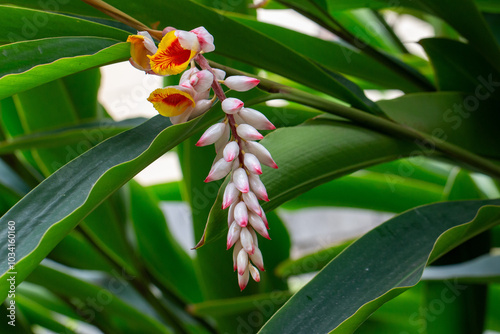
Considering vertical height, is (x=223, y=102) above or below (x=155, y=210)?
above

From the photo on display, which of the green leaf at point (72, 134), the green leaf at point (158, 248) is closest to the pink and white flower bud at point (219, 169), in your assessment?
the green leaf at point (72, 134)

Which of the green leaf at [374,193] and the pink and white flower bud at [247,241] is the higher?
the pink and white flower bud at [247,241]

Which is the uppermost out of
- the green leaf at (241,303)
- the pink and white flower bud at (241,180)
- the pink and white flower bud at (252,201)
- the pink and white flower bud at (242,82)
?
the pink and white flower bud at (242,82)

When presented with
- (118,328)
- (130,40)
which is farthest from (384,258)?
(118,328)

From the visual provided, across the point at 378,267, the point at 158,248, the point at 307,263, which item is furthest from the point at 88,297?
the point at 378,267

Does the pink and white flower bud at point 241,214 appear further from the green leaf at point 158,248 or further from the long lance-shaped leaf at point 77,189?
the green leaf at point 158,248

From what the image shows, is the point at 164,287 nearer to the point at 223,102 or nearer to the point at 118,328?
the point at 118,328

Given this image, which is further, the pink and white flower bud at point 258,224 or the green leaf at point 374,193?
the green leaf at point 374,193

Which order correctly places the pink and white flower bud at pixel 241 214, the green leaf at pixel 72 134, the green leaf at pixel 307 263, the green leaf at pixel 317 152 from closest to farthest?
the pink and white flower bud at pixel 241 214 → the green leaf at pixel 317 152 → the green leaf at pixel 72 134 → the green leaf at pixel 307 263

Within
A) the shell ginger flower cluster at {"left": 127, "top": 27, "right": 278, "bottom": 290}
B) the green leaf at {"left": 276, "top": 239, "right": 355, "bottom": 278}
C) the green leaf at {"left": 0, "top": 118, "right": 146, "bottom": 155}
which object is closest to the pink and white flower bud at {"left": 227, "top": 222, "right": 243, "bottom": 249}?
the shell ginger flower cluster at {"left": 127, "top": 27, "right": 278, "bottom": 290}
